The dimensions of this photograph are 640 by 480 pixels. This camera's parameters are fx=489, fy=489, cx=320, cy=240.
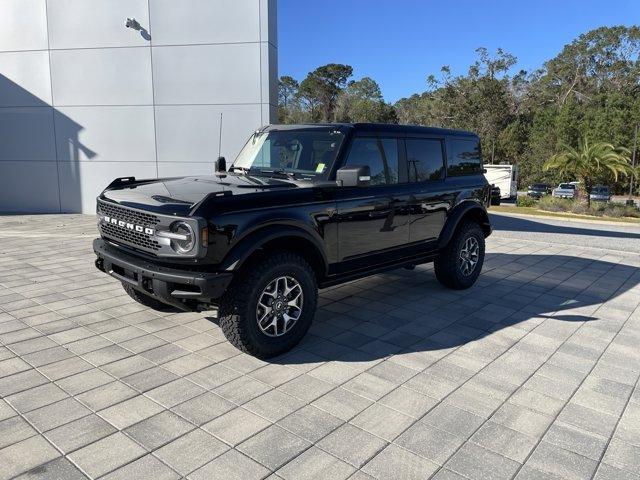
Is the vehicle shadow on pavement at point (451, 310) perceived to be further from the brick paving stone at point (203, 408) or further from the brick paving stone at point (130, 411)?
the brick paving stone at point (130, 411)

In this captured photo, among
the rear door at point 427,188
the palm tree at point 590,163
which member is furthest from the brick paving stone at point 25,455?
the palm tree at point 590,163

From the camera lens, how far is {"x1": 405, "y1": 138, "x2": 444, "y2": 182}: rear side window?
5.28 m

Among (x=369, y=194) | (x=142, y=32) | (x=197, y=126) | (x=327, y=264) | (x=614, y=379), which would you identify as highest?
(x=142, y=32)

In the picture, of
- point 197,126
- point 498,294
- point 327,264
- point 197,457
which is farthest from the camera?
point 197,126

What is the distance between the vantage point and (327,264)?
4.37 meters

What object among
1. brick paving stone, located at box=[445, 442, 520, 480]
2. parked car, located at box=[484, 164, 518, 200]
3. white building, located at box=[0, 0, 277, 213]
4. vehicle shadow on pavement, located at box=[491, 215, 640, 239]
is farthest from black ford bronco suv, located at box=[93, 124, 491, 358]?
parked car, located at box=[484, 164, 518, 200]

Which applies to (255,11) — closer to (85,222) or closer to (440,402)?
(85,222)

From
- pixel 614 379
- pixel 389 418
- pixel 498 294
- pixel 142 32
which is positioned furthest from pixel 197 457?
pixel 142 32

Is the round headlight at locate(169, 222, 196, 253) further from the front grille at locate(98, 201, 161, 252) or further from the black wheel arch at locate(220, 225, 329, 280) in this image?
the black wheel arch at locate(220, 225, 329, 280)

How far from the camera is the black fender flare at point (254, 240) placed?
3.58 meters

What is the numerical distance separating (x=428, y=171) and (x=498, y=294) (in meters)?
1.88

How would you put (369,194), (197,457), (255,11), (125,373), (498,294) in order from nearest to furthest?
(197,457), (125,373), (369,194), (498,294), (255,11)

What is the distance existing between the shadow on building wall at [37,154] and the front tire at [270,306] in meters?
11.1

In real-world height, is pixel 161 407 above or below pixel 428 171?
below
